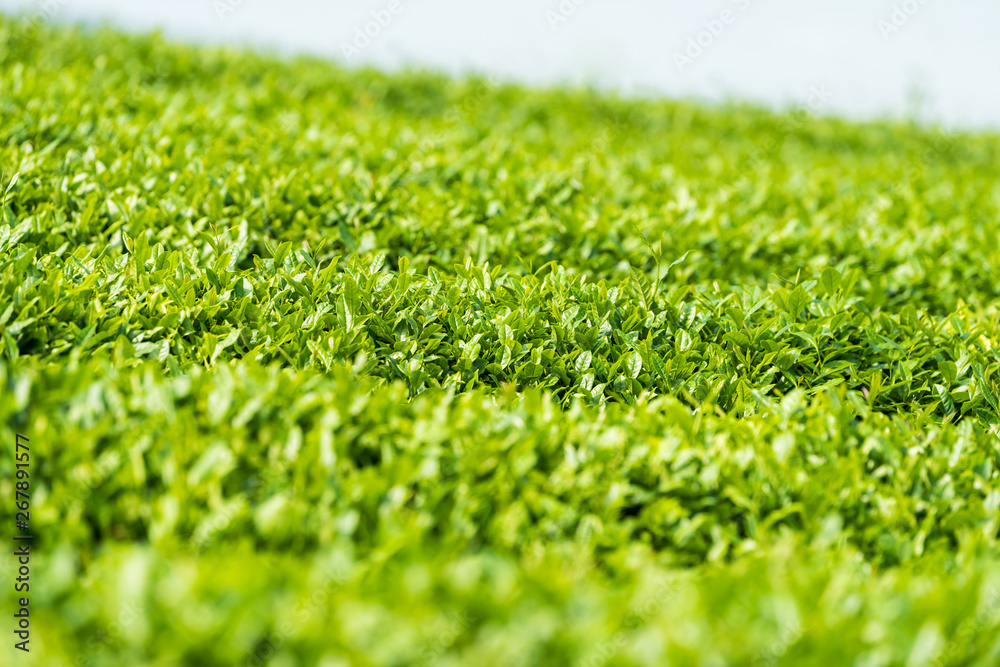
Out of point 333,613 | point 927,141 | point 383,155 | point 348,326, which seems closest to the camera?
Result: point 333,613

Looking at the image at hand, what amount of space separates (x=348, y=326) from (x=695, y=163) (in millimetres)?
5564

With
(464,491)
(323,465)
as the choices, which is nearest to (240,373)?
(323,465)

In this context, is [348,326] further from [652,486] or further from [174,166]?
[174,166]

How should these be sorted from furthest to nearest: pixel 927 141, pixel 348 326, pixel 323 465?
pixel 927 141 < pixel 348 326 < pixel 323 465

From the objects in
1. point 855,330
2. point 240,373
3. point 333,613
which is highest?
point 855,330

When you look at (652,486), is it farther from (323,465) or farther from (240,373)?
(240,373)

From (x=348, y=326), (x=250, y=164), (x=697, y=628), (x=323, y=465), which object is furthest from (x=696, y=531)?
(x=250, y=164)

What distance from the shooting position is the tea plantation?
188cm

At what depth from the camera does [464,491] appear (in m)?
2.41

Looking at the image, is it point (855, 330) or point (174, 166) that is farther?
point (174, 166)

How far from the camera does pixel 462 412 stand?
267cm

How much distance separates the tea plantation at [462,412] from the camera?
6.15 feet

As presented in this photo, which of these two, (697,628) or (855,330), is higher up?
(855,330)

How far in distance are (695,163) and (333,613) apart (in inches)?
272
